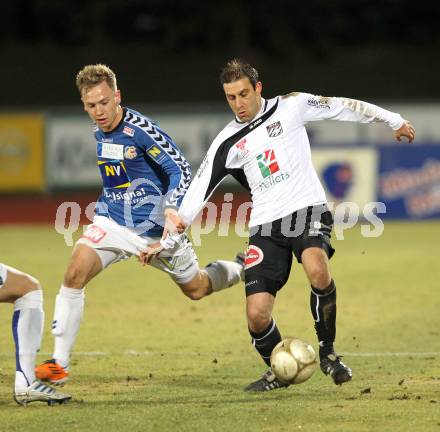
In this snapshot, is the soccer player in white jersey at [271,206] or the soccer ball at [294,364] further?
the soccer player in white jersey at [271,206]

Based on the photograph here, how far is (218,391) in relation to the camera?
652 centimetres

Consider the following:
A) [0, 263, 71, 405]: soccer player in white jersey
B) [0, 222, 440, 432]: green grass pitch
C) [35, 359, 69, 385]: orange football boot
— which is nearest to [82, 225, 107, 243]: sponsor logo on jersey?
[0, 263, 71, 405]: soccer player in white jersey

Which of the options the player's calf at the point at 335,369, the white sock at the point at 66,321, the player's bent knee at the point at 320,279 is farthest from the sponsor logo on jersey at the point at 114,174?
the player's calf at the point at 335,369

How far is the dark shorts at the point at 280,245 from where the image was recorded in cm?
653

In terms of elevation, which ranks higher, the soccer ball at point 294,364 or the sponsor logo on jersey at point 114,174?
the sponsor logo on jersey at point 114,174

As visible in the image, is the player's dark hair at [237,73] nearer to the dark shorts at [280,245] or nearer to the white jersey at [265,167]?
the white jersey at [265,167]

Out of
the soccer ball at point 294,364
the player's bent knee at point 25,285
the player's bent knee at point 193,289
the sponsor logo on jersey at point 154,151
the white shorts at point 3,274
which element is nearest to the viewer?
the white shorts at point 3,274

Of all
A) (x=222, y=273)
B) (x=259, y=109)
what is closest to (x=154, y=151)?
(x=259, y=109)

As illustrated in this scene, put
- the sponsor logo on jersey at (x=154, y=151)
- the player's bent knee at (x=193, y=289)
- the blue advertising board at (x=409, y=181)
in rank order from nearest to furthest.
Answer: the sponsor logo on jersey at (x=154, y=151) < the player's bent knee at (x=193, y=289) < the blue advertising board at (x=409, y=181)

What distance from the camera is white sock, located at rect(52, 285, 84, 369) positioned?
650cm

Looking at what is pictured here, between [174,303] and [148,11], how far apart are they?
1973cm

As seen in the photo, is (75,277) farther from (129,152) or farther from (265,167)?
(265,167)

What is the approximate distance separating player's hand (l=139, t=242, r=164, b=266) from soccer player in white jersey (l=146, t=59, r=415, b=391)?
0.23 m

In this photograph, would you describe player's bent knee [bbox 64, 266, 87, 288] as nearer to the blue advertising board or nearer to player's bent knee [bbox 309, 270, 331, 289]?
player's bent knee [bbox 309, 270, 331, 289]
